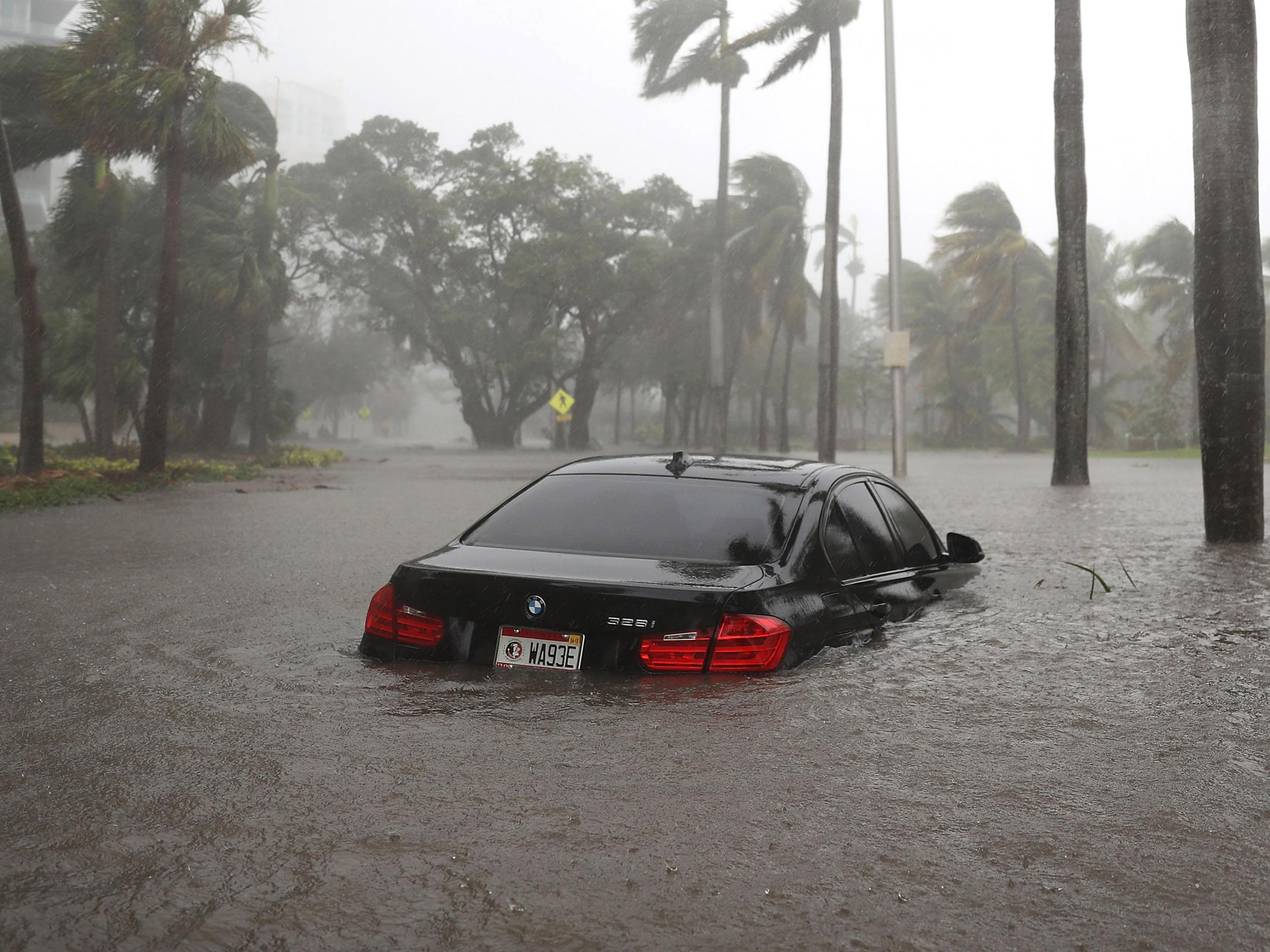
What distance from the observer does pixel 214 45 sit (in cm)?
2392

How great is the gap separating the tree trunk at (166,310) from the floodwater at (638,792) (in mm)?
16753

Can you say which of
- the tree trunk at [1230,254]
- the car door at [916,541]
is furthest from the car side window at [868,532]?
the tree trunk at [1230,254]

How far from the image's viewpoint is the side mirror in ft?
24.8

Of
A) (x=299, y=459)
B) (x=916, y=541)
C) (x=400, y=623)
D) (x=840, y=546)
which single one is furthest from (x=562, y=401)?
(x=400, y=623)

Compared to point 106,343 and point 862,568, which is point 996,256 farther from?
point 862,568

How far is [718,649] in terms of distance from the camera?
5.19 m

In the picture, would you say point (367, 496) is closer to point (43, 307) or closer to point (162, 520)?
point (162, 520)

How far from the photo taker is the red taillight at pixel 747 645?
5.20m

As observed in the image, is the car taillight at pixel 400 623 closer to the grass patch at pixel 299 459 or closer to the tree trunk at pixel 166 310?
the tree trunk at pixel 166 310

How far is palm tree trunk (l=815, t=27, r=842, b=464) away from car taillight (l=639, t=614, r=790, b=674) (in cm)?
2983

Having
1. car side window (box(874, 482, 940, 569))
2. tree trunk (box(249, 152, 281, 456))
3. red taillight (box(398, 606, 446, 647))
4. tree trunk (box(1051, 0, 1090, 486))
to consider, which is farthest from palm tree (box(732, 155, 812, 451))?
red taillight (box(398, 606, 446, 647))

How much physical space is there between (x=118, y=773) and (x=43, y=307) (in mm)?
39964

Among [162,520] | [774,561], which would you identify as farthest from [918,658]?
[162,520]

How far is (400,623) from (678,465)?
161 cm
